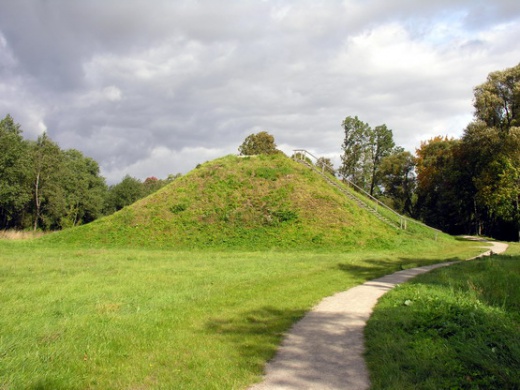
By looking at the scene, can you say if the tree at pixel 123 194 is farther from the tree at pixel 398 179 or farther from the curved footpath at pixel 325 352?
the curved footpath at pixel 325 352

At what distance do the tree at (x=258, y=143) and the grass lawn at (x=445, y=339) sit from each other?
2203 inches

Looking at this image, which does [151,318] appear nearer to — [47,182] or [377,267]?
[377,267]

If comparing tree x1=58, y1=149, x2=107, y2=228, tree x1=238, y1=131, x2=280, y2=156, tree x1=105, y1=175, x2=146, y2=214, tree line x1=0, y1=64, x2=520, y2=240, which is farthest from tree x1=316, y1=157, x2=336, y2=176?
tree x1=105, y1=175, x2=146, y2=214

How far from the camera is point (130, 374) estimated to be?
224 inches

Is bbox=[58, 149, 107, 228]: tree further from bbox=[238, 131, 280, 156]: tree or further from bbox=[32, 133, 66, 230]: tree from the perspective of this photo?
bbox=[238, 131, 280, 156]: tree

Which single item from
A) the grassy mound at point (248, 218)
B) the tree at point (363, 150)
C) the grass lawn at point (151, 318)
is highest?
the tree at point (363, 150)

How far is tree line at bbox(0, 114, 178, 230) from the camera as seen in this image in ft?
165

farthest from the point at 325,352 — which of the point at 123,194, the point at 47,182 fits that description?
the point at 123,194

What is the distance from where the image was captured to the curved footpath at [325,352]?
5.40 metres

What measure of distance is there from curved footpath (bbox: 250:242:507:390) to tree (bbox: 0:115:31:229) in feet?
169

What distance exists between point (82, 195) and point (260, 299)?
221 ft

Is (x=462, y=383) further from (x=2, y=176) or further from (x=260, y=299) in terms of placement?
(x=2, y=176)

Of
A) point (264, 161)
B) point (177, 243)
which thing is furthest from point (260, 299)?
point (264, 161)

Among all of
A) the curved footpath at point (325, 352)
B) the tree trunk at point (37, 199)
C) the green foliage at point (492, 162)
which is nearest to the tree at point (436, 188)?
the green foliage at point (492, 162)
